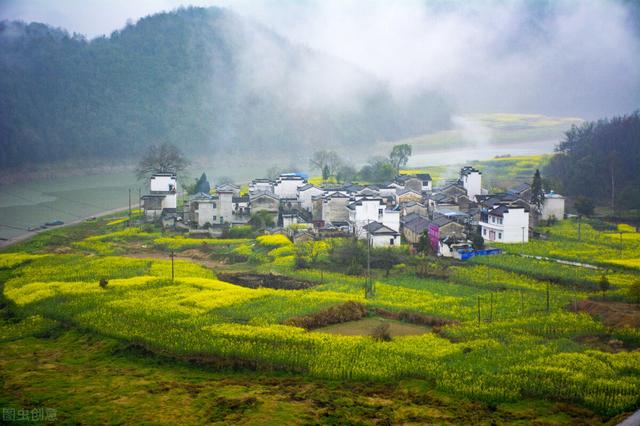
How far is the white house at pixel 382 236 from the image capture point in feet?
92.6

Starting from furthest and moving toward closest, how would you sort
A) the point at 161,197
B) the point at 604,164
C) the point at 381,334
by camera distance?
→ 1. the point at 604,164
2. the point at 161,197
3. the point at 381,334

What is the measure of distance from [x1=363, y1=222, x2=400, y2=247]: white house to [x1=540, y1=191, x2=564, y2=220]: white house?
9.82 m

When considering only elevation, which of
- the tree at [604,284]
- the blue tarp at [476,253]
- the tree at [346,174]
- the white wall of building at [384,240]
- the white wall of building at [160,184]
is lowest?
the tree at [604,284]

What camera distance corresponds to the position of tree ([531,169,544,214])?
111 ft

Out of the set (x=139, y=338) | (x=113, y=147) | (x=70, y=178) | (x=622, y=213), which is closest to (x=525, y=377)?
(x=139, y=338)

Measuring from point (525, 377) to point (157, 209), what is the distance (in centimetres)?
2767

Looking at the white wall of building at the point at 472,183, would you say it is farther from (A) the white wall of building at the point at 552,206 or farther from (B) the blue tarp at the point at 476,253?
(B) the blue tarp at the point at 476,253

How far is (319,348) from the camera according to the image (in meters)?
15.2

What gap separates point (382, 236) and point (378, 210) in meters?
Result: 3.00

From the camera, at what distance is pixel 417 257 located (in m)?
26.0

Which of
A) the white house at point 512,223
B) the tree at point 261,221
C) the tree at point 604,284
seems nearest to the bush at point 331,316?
the tree at point 604,284

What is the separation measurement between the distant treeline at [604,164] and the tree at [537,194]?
620cm

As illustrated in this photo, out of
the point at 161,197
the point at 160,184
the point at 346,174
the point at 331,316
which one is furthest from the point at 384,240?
the point at 346,174

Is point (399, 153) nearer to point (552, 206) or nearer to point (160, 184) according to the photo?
point (552, 206)
